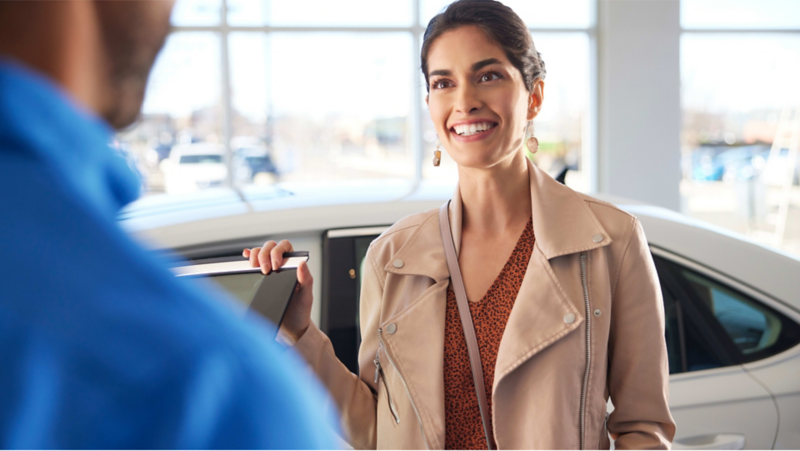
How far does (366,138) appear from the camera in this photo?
7113 millimetres

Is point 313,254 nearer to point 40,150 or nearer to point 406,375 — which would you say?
point 406,375

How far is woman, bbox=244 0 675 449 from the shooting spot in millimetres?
1228

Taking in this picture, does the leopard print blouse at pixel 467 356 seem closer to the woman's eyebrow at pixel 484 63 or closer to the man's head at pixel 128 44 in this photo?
the woman's eyebrow at pixel 484 63

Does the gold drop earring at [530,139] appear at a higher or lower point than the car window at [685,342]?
higher

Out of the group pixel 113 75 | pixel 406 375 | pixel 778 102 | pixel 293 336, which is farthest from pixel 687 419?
pixel 778 102

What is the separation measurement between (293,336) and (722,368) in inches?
51.3

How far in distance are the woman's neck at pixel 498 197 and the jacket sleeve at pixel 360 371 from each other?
0.28 m

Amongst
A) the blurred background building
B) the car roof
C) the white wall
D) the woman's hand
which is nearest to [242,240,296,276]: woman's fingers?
the woman's hand

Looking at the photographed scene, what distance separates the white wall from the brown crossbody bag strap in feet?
19.6

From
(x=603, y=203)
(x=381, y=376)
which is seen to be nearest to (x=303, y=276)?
(x=381, y=376)

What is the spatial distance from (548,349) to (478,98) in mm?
555

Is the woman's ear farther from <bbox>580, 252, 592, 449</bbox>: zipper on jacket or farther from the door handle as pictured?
the door handle

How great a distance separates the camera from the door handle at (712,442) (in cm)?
171

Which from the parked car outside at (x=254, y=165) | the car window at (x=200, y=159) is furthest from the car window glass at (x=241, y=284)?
the car window at (x=200, y=159)
